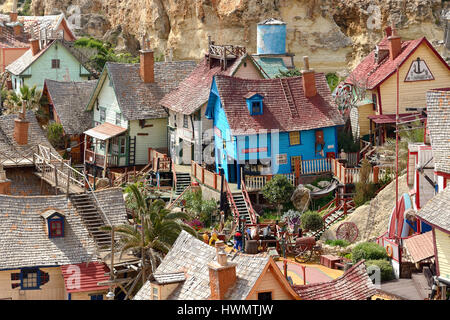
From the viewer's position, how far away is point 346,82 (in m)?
61.6

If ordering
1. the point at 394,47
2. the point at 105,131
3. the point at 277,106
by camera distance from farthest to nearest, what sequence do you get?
the point at 105,131, the point at 394,47, the point at 277,106

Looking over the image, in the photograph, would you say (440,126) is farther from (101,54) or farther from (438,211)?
(101,54)

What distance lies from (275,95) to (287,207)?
650 centimetres

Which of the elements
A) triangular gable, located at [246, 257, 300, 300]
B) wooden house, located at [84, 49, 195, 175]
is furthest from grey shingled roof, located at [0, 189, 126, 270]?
wooden house, located at [84, 49, 195, 175]

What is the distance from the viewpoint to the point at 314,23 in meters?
76.9

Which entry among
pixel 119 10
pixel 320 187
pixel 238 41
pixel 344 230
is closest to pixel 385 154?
pixel 320 187

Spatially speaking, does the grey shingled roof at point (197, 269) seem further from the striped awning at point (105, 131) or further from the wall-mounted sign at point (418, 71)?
the striped awning at point (105, 131)

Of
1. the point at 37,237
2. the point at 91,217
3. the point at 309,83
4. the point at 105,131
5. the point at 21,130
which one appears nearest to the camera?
the point at 37,237

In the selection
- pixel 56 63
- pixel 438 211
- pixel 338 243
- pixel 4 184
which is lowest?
pixel 338 243

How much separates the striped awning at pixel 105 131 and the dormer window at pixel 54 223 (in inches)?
711

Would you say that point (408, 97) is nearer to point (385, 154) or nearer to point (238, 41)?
point (385, 154)

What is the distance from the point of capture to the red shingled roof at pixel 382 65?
58125mm

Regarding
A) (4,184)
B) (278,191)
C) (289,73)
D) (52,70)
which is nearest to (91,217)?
(4,184)

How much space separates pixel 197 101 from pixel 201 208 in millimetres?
8613
